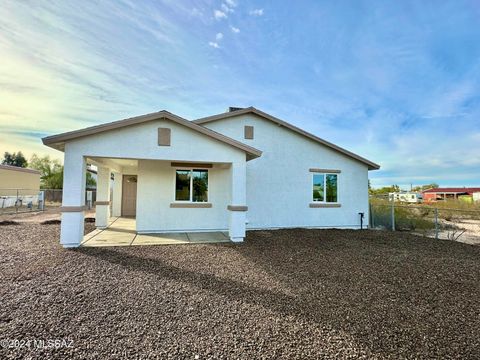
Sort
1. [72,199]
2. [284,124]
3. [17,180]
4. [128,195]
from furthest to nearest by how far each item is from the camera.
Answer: [17,180], [128,195], [284,124], [72,199]

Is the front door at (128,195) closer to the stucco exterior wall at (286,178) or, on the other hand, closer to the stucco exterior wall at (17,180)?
the stucco exterior wall at (286,178)

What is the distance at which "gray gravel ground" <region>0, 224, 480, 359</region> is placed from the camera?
10.1ft

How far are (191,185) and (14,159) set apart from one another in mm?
65755

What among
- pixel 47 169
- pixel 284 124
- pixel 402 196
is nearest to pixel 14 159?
pixel 47 169

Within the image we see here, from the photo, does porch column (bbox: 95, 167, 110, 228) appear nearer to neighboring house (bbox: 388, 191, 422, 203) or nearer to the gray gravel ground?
the gray gravel ground

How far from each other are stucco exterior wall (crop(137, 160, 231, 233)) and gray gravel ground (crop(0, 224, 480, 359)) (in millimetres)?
2512

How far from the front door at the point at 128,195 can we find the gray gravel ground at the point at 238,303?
7787 mm

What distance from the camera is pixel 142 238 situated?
922cm

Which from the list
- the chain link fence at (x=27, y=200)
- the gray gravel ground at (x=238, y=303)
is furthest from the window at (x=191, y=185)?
the chain link fence at (x=27, y=200)

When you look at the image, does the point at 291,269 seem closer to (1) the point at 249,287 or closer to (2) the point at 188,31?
(1) the point at 249,287

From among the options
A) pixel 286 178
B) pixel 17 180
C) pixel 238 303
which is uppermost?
pixel 17 180

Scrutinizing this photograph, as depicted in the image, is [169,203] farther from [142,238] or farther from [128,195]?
[128,195]

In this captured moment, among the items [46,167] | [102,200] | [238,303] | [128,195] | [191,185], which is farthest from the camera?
[46,167]

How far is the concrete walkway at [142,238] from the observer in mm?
8484
